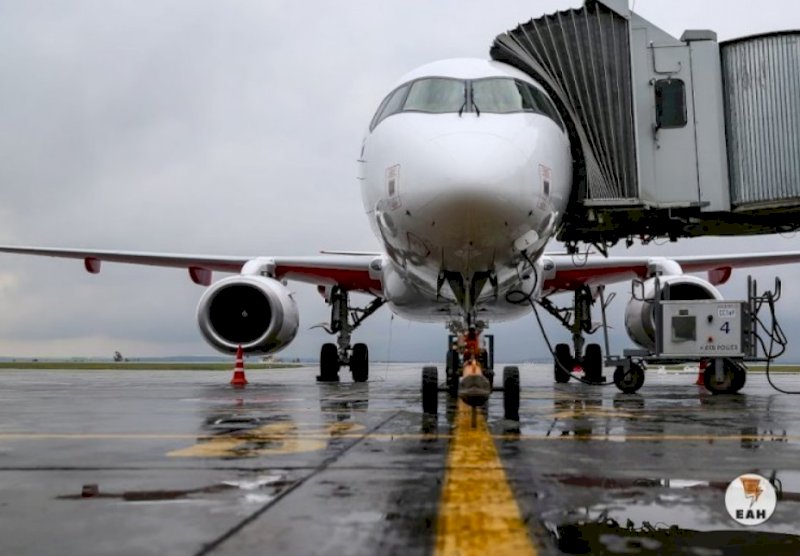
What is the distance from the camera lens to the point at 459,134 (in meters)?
6.77

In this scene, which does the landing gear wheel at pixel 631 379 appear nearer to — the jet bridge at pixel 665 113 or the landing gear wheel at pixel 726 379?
the landing gear wheel at pixel 726 379

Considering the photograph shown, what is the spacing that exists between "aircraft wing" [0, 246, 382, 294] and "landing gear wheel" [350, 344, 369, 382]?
1.50 metres

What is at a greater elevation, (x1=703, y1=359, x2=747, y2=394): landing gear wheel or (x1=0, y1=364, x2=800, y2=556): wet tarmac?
(x1=703, y1=359, x2=747, y2=394): landing gear wheel

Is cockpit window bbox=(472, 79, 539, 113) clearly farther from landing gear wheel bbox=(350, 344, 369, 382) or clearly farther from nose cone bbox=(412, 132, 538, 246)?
landing gear wheel bbox=(350, 344, 369, 382)

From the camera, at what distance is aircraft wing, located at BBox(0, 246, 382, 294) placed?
49.7ft

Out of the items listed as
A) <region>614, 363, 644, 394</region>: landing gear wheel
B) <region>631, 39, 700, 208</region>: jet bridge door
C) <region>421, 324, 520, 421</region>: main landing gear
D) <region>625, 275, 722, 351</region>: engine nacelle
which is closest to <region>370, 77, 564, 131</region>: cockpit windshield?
<region>631, 39, 700, 208</region>: jet bridge door

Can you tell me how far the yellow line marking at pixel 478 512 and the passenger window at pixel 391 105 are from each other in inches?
173

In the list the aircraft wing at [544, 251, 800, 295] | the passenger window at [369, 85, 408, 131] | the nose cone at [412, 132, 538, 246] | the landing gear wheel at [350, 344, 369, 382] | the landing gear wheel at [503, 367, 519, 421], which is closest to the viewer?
the nose cone at [412, 132, 538, 246]

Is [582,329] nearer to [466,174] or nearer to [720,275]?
Result: [720,275]

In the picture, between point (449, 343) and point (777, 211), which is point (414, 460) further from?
point (777, 211)

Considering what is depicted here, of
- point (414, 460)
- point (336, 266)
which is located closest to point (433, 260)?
point (414, 460)

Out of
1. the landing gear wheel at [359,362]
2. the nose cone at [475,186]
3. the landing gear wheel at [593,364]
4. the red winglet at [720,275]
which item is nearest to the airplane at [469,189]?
the nose cone at [475,186]

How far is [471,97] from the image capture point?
295 inches

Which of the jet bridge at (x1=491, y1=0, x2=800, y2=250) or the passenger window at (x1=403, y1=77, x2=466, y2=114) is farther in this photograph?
the jet bridge at (x1=491, y1=0, x2=800, y2=250)
